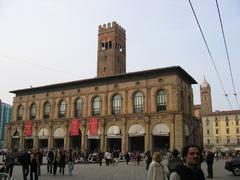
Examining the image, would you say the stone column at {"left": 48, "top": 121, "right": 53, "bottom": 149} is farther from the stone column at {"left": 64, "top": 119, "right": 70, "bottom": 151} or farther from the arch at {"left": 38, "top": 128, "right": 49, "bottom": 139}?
the stone column at {"left": 64, "top": 119, "right": 70, "bottom": 151}

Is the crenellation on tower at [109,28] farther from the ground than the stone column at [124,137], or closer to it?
farther from the ground

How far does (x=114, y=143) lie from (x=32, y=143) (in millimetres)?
16294

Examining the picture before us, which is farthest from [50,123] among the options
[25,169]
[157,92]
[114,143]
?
[25,169]

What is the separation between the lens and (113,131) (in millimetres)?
45062

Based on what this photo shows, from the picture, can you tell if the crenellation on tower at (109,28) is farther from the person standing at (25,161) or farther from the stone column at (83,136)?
the person standing at (25,161)

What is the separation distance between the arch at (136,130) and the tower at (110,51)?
82.2ft

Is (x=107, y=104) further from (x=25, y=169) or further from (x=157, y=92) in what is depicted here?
(x=25, y=169)

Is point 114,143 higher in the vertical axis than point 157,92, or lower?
lower

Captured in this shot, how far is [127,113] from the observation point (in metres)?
44.9

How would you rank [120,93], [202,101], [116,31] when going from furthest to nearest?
[202,101]
[116,31]
[120,93]

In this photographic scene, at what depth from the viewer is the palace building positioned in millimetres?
42188

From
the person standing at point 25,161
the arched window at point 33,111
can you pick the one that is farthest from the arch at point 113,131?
the person standing at point 25,161

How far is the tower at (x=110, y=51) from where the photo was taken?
223 ft

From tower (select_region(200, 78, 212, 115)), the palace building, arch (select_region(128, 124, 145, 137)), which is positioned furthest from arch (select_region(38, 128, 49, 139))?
tower (select_region(200, 78, 212, 115))
